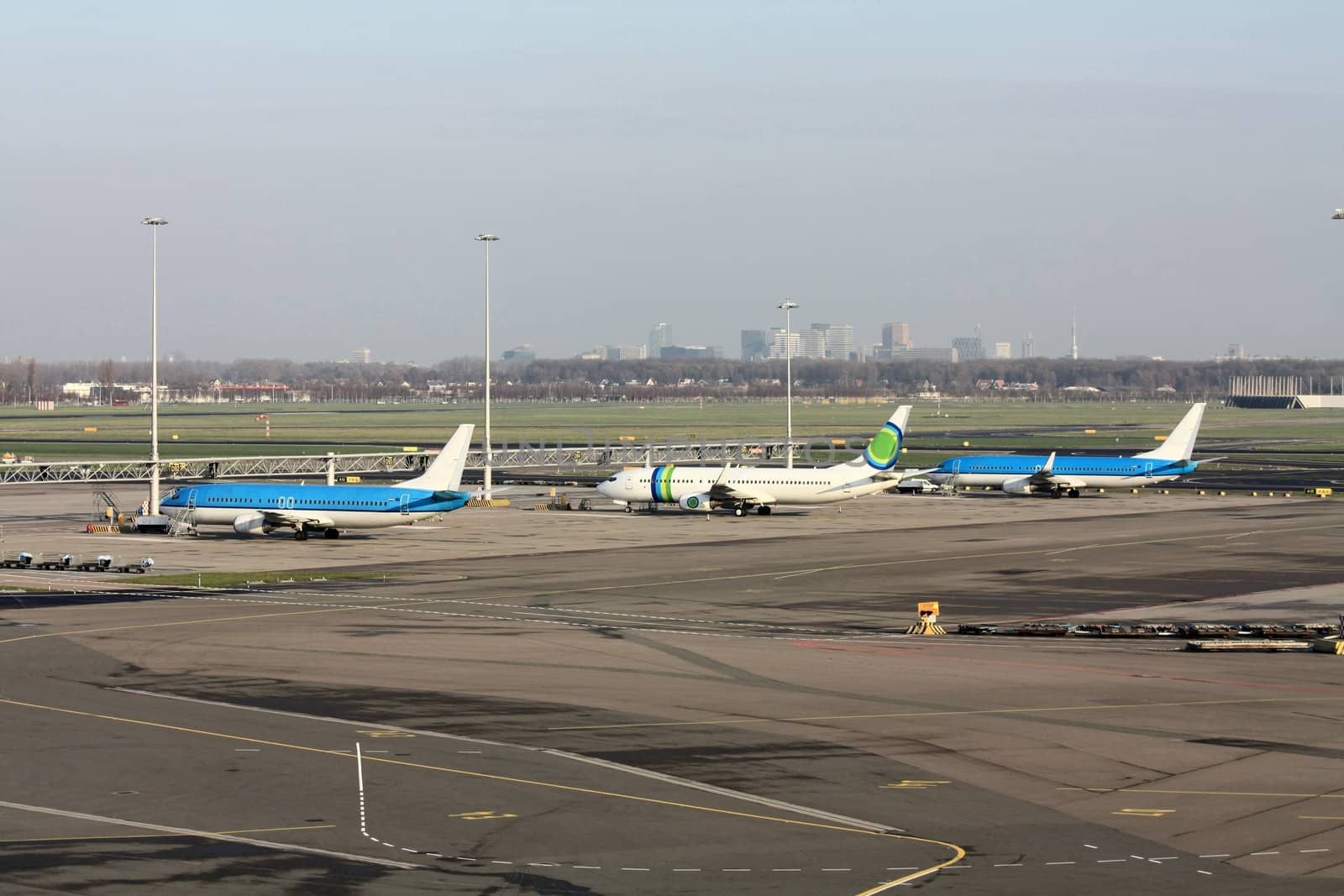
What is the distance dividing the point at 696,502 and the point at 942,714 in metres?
66.6

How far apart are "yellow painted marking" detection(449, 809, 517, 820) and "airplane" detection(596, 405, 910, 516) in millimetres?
71241

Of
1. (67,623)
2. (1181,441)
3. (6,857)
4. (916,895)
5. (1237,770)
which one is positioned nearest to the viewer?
(916,895)

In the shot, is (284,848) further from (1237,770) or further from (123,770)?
(1237,770)

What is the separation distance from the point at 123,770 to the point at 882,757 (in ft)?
44.9

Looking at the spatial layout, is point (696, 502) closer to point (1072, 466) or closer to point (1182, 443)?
point (1072, 466)

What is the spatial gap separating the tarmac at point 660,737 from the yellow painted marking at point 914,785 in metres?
0.10

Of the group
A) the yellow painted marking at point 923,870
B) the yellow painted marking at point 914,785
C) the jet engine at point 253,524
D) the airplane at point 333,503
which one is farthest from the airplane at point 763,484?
the yellow painted marking at point 923,870

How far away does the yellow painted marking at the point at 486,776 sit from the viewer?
2389 cm

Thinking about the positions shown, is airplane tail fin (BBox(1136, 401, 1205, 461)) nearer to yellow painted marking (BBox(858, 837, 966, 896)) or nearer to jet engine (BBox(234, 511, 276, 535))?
jet engine (BBox(234, 511, 276, 535))

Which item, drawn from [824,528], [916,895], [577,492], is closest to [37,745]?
[916,895]

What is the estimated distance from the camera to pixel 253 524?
269 ft

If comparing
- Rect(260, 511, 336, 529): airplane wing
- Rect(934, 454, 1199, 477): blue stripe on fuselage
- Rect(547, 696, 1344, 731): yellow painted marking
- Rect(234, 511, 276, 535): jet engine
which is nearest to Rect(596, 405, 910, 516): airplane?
Rect(934, 454, 1199, 477): blue stripe on fuselage

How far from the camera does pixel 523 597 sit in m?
55.9

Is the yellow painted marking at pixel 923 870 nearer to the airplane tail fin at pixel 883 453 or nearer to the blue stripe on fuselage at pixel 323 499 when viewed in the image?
the blue stripe on fuselage at pixel 323 499
